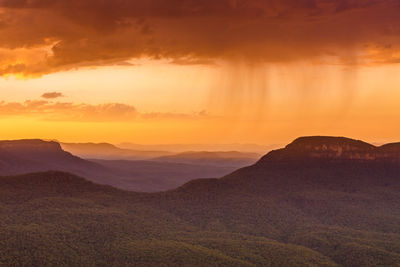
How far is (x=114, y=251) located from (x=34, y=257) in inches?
1184

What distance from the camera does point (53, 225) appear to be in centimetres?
19862

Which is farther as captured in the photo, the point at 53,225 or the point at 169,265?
the point at 53,225

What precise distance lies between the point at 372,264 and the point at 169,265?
252ft

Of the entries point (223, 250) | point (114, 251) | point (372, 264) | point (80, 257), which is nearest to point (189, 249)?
point (223, 250)

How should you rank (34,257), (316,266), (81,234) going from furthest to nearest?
(81,234), (316,266), (34,257)

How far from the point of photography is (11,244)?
17175 centimetres

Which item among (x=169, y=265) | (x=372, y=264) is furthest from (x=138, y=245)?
(x=372, y=264)

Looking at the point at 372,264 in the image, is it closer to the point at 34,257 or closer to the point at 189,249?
the point at 189,249

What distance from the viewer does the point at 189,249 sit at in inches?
7343

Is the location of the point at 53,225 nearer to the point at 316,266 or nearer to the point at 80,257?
the point at 80,257

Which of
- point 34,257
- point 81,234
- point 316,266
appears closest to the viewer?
point 34,257

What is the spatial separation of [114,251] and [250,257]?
168 feet

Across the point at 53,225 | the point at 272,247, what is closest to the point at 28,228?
the point at 53,225

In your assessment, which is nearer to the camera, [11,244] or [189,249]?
[11,244]
